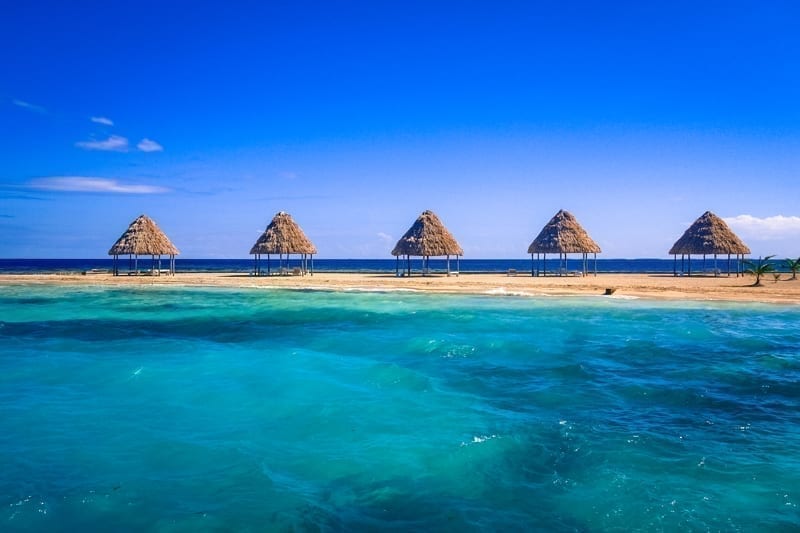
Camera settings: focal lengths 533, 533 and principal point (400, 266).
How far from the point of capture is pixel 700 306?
21.0 metres

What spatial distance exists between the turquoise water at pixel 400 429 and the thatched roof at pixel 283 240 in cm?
2192

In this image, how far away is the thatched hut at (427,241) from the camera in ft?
120

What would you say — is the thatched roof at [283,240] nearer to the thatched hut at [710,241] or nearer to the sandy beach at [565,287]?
the sandy beach at [565,287]

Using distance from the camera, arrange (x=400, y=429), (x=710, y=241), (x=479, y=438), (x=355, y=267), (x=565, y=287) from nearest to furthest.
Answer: (x=479, y=438), (x=400, y=429), (x=565, y=287), (x=710, y=241), (x=355, y=267)

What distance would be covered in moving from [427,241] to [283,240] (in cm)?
1027

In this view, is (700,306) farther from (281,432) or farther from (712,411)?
(281,432)

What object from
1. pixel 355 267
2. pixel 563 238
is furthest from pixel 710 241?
pixel 355 267

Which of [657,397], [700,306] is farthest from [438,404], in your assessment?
[700,306]

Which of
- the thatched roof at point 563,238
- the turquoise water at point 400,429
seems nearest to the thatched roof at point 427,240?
the thatched roof at point 563,238

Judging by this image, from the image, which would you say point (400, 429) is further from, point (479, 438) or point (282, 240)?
point (282, 240)

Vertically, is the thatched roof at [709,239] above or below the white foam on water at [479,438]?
above

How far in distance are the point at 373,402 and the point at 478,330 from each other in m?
7.46

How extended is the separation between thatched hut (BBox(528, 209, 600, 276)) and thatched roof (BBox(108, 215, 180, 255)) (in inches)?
1030

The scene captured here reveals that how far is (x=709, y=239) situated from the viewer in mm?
36875
